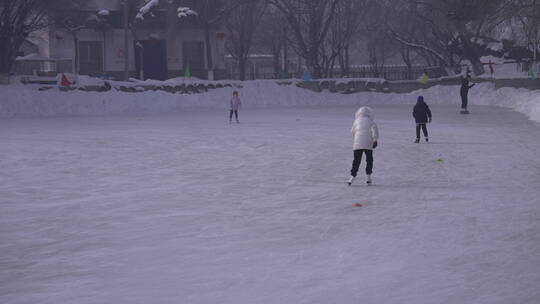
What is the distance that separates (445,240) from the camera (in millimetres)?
7539

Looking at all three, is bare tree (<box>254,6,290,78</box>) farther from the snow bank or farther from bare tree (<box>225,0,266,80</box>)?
the snow bank

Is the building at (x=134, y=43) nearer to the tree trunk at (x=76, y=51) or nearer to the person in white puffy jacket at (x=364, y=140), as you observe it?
the tree trunk at (x=76, y=51)

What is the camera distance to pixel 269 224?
8.59m

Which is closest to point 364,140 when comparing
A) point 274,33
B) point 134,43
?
point 134,43

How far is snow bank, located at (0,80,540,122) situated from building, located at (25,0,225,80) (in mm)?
8966

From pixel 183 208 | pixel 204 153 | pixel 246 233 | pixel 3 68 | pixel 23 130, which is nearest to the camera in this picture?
pixel 246 233

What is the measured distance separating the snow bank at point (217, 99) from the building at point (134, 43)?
29.4 feet

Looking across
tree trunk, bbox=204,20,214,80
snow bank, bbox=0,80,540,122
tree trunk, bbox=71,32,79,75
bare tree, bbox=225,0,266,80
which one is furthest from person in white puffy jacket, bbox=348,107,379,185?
tree trunk, bbox=71,32,79,75

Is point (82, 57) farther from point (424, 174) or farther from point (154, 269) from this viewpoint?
point (154, 269)

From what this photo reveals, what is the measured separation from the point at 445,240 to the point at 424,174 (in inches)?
204

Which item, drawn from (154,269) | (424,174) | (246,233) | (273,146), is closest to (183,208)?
(246,233)

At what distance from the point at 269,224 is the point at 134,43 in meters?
40.4

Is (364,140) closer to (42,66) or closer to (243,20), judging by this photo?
(243,20)

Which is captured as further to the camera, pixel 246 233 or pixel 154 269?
pixel 246 233
